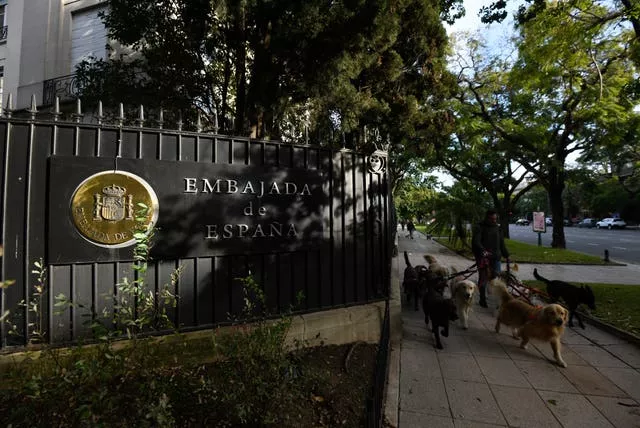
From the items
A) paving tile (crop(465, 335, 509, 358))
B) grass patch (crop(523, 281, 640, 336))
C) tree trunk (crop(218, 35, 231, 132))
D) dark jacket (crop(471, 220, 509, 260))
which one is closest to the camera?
paving tile (crop(465, 335, 509, 358))

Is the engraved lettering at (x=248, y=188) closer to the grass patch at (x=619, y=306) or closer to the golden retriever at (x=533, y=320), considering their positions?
the golden retriever at (x=533, y=320)

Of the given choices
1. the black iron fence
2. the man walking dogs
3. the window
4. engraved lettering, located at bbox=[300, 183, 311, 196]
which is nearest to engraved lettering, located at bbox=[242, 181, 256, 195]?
the black iron fence

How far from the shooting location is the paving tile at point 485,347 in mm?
4727

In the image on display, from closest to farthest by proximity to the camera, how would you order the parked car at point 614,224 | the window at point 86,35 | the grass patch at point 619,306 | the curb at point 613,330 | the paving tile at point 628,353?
the paving tile at point 628,353
the curb at point 613,330
the grass patch at point 619,306
the window at point 86,35
the parked car at point 614,224

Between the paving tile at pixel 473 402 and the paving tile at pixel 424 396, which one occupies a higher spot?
the paving tile at pixel 424 396

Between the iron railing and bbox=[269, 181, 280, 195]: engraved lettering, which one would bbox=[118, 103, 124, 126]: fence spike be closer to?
bbox=[269, 181, 280, 195]: engraved lettering

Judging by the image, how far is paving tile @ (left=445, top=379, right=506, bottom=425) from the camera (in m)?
3.22

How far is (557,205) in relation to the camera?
19.5 meters

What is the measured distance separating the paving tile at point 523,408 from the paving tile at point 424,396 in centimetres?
54

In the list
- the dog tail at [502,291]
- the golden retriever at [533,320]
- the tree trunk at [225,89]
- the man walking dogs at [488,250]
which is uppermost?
the tree trunk at [225,89]

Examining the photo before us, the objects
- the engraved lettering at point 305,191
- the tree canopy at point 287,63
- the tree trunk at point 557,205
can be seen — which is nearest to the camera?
the engraved lettering at point 305,191

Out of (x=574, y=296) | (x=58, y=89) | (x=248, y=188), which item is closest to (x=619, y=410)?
(x=574, y=296)

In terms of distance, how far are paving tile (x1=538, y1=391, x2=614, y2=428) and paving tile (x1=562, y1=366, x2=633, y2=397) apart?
28 centimetres

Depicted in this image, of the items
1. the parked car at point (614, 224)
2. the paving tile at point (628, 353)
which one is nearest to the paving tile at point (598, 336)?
the paving tile at point (628, 353)
